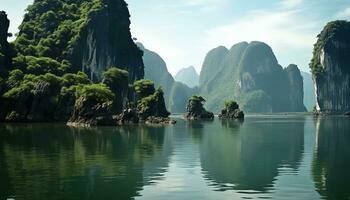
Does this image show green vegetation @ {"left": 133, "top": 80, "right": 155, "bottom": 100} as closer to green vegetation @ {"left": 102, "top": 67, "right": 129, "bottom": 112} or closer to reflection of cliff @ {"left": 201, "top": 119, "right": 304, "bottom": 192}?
green vegetation @ {"left": 102, "top": 67, "right": 129, "bottom": 112}

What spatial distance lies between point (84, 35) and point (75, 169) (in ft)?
454

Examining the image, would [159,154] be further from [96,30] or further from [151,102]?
[96,30]

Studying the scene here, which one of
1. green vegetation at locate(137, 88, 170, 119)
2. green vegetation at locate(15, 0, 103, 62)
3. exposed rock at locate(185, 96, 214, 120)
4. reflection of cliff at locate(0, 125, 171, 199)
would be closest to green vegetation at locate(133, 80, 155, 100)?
green vegetation at locate(137, 88, 170, 119)

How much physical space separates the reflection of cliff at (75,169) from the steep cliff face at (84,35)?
107624mm

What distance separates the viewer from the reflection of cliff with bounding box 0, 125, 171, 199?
1009 inches

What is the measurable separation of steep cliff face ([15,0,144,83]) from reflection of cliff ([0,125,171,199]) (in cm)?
10762

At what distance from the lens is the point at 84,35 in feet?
549

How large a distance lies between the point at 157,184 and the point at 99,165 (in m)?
9.27

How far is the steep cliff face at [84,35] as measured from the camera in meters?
162

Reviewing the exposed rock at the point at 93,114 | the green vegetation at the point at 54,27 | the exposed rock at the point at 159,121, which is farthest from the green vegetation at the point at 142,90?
the exposed rock at the point at 93,114

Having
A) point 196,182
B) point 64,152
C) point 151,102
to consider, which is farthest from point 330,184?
point 151,102

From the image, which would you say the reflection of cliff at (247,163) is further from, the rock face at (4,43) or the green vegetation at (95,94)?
the rock face at (4,43)

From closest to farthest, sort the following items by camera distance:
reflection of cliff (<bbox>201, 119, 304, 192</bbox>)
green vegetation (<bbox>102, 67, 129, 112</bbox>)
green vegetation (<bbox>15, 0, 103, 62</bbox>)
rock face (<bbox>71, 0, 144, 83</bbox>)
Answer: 1. reflection of cliff (<bbox>201, 119, 304, 192</bbox>)
2. green vegetation (<bbox>102, 67, 129, 112</bbox>)
3. green vegetation (<bbox>15, 0, 103, 62</bbox>)
4. rock face (<bbox>71, 0, 144, 83</bbox>)

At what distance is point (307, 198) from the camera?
24.6 metres
